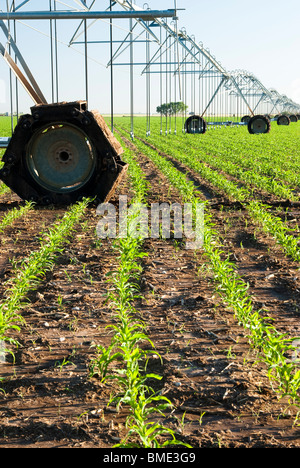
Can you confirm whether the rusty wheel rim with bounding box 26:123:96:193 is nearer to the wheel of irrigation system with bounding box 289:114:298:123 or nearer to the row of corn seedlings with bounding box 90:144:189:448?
the row of corn seedlings with bounding box 90:144:189:448

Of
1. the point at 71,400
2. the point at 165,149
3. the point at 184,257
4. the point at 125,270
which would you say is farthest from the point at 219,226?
the point at 165,149

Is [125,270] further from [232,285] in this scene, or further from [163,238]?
[163,238]

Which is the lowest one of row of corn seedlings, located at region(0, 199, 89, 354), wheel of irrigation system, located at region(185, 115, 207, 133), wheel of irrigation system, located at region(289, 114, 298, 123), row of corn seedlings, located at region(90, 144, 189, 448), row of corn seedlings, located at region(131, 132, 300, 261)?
row of corn seedlings, located at region(90, 144, 189, 448)

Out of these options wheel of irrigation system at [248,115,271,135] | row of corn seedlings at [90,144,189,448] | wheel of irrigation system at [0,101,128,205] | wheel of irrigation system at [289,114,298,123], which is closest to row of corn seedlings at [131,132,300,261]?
wheel of irrigation system at [0,101,128,205]

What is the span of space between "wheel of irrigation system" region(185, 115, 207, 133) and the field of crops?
20.2 metres

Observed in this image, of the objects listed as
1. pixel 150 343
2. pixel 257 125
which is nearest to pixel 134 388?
pixel 150 343

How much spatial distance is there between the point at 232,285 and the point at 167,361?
1148mm

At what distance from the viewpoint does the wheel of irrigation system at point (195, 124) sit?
27.0 m

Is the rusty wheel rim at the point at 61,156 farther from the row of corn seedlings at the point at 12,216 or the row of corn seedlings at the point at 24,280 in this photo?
the row of corn seedlings at the point at 24,280

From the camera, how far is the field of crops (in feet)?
9.45

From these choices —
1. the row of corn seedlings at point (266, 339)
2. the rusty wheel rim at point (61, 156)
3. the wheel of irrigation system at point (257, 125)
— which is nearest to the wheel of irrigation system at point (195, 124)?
the wheel of irrigation system at point (257, 125)

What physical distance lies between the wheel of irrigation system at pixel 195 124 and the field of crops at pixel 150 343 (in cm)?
2019

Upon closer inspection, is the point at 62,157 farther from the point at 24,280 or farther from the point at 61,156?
the point at 24,280

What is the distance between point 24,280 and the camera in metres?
4.81
